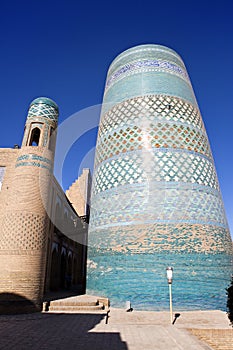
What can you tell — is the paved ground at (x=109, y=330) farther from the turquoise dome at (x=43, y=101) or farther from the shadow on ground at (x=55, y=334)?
the turquoise dome at (x=43, y=101)

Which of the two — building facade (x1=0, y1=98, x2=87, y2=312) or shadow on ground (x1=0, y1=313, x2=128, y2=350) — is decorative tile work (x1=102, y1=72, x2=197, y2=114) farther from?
shadow on ground (x1=0, y1=313, x2=128, y2=350)

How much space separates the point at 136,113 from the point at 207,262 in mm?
4564

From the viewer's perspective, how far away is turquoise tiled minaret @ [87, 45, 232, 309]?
18.8ft

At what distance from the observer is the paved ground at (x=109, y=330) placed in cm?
311

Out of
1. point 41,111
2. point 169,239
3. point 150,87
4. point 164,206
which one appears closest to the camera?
point 169,239

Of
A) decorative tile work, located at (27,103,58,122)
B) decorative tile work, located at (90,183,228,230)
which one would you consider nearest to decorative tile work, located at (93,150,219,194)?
decorative tile work, located at (90,183,228,230)

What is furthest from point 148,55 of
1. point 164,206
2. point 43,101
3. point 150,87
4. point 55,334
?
point 55,334

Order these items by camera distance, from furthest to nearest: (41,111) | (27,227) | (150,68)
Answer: (150,68)
(41,111)
(27,227)

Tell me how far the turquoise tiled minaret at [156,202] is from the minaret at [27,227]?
61.2 inches

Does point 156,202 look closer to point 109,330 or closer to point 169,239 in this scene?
point 169,239

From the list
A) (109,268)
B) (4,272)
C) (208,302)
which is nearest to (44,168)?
(4,272)

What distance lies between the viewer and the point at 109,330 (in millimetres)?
3900

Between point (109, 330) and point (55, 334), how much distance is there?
2.71 feet

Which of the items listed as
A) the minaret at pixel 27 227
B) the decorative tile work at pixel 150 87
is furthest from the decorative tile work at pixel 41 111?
the decorative tile work at pixel 150 87
